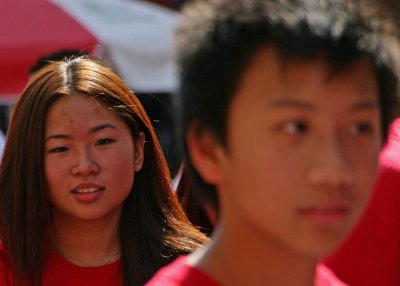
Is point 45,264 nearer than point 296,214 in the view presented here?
No

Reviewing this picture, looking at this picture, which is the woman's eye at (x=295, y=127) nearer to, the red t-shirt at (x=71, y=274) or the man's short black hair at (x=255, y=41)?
the man's short black hair at (x=255, y=41)

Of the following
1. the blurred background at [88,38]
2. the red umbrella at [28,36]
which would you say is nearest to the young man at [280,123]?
the red umbrella at [28,36]

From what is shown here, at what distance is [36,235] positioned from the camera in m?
3.81

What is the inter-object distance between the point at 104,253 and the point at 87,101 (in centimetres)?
55

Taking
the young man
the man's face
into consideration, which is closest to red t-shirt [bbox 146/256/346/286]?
the young man

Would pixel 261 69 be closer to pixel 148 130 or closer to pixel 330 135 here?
pixel 330 135

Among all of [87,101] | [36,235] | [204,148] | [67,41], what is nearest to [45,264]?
[36,235]

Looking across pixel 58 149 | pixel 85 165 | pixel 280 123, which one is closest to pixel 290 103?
pixel 280 123

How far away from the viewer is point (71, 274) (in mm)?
3732

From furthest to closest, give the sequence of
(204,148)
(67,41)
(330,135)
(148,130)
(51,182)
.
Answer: (67,41) → (148,130) → (51,182) → (204,148) → (330,135)

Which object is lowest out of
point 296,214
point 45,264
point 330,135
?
point 45,264

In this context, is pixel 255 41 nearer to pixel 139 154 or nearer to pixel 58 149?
pixel 58 149

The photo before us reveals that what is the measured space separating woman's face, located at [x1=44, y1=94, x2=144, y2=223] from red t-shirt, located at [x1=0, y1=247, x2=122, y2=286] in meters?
0.17

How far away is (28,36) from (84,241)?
3.48m
